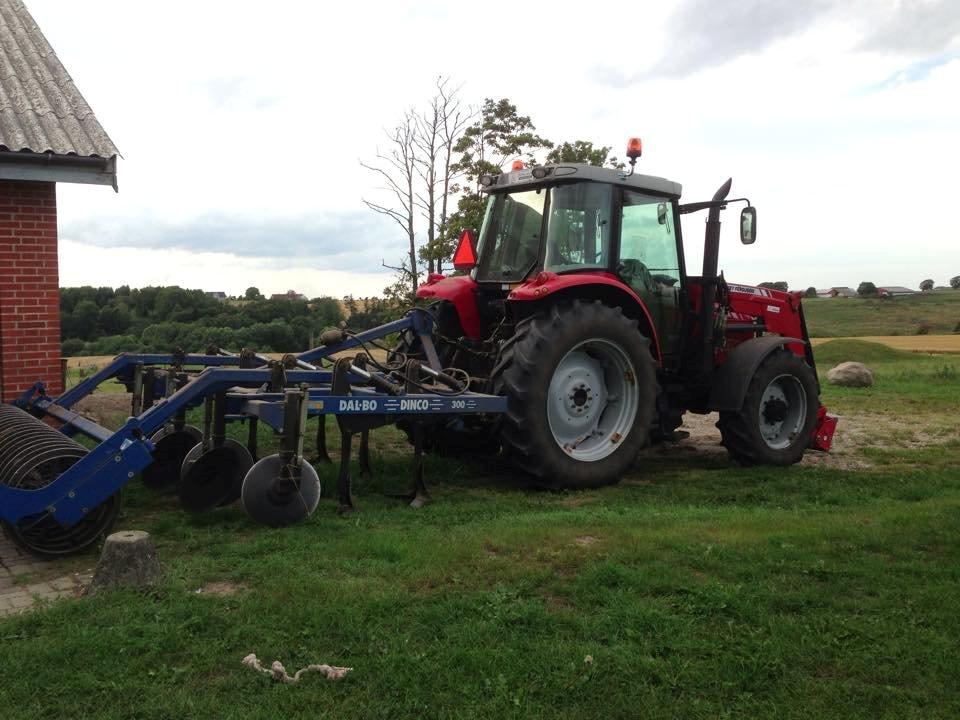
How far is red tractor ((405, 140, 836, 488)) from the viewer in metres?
6.25

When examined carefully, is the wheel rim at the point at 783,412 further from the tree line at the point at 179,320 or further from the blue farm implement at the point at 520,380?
the tree line at the point at 179,320

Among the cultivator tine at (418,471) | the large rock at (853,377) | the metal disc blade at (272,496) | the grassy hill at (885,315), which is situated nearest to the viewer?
the metal disc blade at (272,496)

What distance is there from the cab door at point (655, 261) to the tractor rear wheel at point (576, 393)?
0.56 m

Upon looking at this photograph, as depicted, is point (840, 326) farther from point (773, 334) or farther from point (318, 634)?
point (318, 634)

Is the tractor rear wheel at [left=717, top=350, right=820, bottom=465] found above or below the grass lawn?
above

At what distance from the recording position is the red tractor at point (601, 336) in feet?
20.5

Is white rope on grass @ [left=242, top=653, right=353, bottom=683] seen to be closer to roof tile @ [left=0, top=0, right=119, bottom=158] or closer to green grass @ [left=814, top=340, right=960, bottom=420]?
roof tile @ [left=0, top=0, right=119, bottom=158]

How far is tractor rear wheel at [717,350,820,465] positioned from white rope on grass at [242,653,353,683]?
5.05 m

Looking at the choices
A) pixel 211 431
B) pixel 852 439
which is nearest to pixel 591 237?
pixel 211 431

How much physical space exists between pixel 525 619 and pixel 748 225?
469cm

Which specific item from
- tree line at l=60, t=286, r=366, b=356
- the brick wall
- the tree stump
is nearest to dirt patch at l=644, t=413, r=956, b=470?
tree line at l=60, t=286, r=366, b=356

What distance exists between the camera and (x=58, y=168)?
270 inches

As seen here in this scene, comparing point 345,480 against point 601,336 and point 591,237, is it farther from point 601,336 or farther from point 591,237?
point 591,237

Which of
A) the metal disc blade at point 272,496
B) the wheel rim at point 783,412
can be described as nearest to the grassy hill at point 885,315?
the wheel rim at point 783,412
